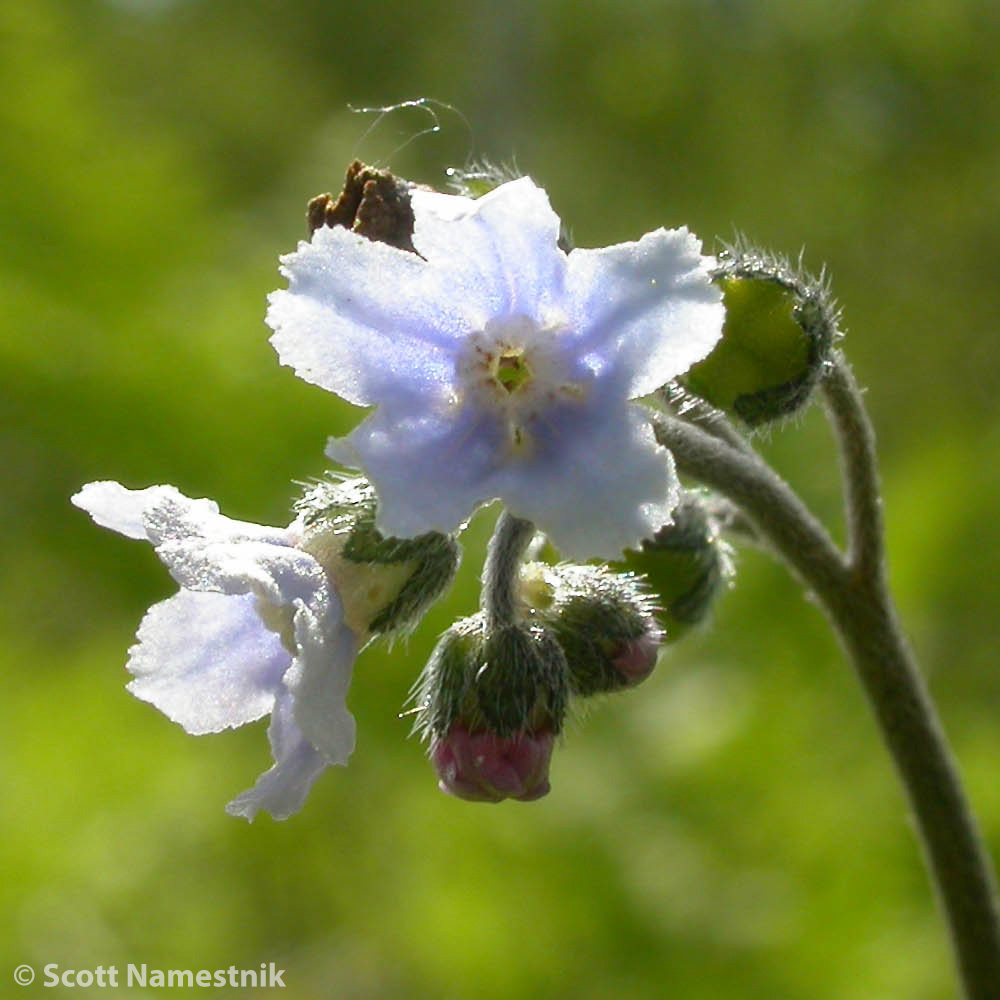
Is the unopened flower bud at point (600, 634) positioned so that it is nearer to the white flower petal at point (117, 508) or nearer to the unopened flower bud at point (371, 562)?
the unopened flower bud at point (371, 562)

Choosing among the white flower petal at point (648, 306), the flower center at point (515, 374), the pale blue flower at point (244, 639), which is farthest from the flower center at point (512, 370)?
the pale blue flower at point (244, 639)

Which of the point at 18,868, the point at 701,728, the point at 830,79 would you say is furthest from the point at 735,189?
the point at 18,868

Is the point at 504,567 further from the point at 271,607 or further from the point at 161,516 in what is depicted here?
the point at 161,516

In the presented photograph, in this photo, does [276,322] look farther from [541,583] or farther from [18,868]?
[18,868]

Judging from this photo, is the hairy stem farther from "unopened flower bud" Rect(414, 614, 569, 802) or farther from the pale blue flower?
the pale blue flower

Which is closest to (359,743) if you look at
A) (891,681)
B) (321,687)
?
(891,681)

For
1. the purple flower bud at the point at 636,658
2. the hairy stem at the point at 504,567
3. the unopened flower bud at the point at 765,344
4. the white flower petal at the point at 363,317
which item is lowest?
the purple flower bud at the point at 636,658
